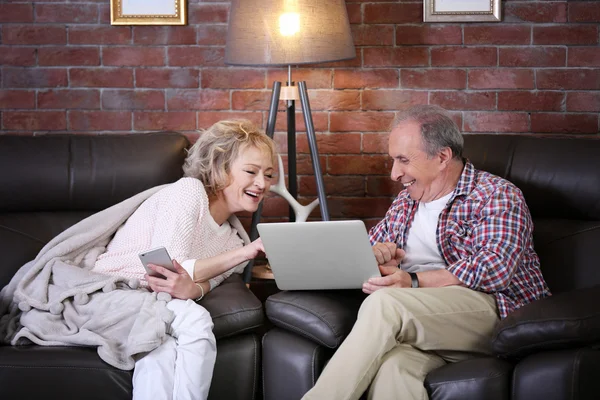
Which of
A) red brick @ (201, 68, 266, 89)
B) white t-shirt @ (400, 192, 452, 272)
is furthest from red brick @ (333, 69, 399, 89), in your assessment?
white t-shirt @ (400, 192, 452, 272)

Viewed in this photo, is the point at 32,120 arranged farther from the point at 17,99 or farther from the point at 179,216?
the point at 179,216

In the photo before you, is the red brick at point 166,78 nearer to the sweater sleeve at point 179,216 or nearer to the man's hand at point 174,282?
the sweater sleeve at point 179,216

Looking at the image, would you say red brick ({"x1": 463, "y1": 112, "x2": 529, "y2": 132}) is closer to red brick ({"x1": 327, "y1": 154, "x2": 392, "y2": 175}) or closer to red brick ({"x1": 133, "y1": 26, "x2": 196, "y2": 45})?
red brick ({"x1": 327, "y1": 154, "x2": 392, "y2": 175})

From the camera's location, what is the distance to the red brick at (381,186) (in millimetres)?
3453

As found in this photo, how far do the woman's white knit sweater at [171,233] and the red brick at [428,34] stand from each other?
4.06ft

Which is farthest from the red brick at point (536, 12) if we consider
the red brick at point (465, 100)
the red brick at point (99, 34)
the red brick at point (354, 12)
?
the red brick at point (99, 34)

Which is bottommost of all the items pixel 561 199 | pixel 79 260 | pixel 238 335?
pixel 238 335

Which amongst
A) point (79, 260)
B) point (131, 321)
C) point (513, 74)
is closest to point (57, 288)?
point (79, 260)

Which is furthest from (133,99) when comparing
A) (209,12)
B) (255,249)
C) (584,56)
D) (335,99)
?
(584,56)

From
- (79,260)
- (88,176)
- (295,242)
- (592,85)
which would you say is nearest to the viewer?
(295,242)

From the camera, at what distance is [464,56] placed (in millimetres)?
3361

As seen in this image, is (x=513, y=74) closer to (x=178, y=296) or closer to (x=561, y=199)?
(x=561, y=199)

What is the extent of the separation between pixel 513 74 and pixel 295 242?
5.18ft

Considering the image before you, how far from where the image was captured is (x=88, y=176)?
9.88 feet
